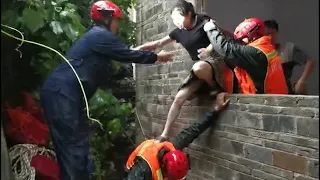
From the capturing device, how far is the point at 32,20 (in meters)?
2.58

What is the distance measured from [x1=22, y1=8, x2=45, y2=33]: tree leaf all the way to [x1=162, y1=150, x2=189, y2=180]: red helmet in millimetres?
1096

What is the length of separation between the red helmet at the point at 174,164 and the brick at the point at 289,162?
48cm

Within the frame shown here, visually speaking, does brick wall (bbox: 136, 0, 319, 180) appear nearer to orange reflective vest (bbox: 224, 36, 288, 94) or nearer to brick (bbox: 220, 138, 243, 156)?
brick (bbox: 220, 138, 243, 156)

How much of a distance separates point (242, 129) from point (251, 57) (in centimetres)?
41

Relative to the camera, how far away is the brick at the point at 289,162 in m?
1.92

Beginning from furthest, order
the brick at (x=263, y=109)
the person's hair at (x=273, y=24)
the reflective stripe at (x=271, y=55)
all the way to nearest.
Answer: the reflective stripe at (x=271, y=55)
the brick at (x=263, y=109)
the person's hair at (x=273, y=24)

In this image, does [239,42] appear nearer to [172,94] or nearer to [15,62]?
[172,94]

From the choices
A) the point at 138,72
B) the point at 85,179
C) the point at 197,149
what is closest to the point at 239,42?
the point at 197,149

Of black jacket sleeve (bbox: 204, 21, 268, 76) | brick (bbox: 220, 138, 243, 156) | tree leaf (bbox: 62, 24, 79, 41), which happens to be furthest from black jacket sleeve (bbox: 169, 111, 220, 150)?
tree leaf (bbox: 62, 24, 79, 41)

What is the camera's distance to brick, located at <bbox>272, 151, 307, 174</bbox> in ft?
6.29

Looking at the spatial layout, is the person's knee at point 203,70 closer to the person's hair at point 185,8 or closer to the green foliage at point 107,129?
the person's hair at point 185,8

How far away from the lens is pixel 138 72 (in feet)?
13.7

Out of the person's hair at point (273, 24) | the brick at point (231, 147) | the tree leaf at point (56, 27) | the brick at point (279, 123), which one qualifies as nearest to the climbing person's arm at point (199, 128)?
the brick at point (231, 147)

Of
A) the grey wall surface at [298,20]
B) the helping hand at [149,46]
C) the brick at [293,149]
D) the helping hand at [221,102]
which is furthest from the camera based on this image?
the helping hand at [149,46]
